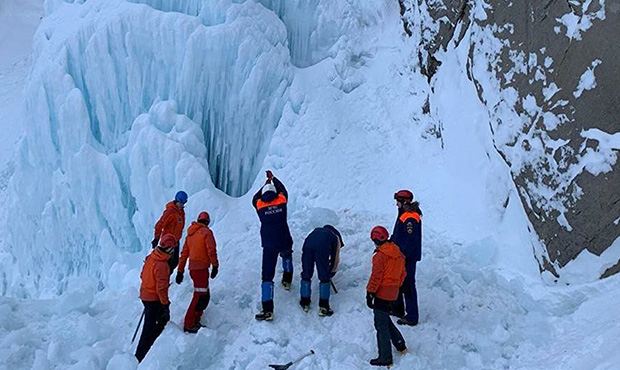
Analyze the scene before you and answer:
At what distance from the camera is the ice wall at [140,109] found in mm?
11055

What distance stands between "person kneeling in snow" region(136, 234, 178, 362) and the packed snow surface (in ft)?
0.93

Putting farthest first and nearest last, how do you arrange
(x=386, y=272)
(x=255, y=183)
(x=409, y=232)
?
1. (x=255, y=183)
2. (x=409, y=232)
3. (x=386, y=272)

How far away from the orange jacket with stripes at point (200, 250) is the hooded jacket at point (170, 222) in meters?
0.82

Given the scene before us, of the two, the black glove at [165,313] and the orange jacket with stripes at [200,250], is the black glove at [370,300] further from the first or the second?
the black glove at [165,313]

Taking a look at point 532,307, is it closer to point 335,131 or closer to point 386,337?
point 386,337

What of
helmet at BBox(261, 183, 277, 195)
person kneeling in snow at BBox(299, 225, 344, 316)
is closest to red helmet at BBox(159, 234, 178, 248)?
helmet at BBox(261, 183, 277, 195)

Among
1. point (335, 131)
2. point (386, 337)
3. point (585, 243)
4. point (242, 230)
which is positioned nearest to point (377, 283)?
point (386, 337)

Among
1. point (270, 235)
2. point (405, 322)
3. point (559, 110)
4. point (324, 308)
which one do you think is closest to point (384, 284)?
point (405, 322)

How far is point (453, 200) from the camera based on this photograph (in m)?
9.12

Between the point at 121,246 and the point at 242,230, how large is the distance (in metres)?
3.06

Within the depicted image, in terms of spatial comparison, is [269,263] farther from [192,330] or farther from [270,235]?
[192,330]

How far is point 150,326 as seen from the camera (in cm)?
695

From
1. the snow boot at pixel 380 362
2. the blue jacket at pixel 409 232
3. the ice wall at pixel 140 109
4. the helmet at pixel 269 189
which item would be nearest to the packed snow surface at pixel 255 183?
the ice wall at pixel 140 109

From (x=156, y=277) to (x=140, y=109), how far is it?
5587mm
